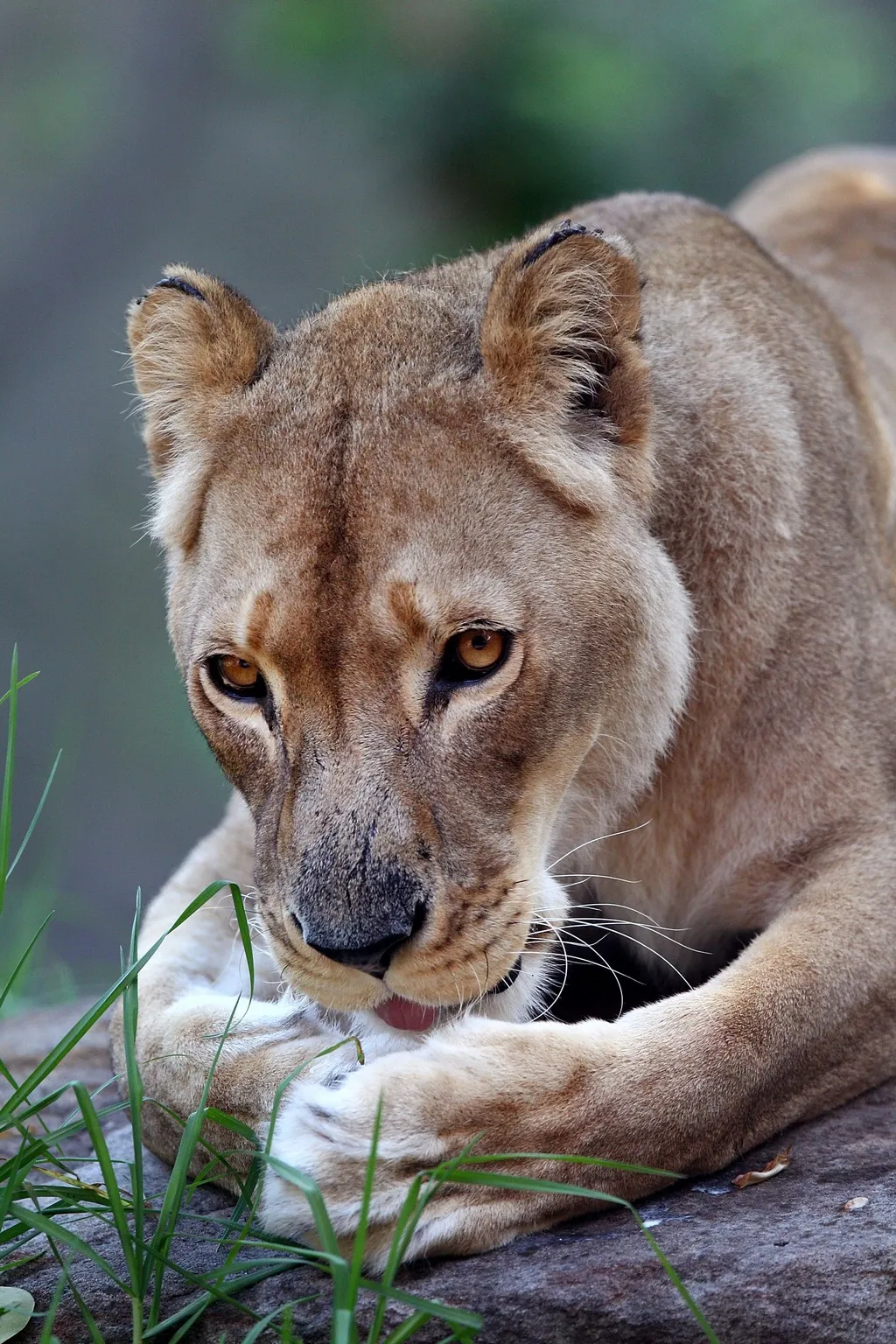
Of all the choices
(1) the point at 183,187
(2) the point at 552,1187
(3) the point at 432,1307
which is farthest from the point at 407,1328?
(1) the point at 183,187

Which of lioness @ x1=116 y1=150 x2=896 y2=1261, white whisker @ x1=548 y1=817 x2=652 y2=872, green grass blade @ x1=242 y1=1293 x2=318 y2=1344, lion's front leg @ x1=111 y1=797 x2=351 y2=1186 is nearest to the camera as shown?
green grass blade @ x1=242 y1=1293 x2=318 y2=1344

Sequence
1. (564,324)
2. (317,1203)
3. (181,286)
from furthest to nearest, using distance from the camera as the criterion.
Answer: (181,286), (564,324), (317,1203)

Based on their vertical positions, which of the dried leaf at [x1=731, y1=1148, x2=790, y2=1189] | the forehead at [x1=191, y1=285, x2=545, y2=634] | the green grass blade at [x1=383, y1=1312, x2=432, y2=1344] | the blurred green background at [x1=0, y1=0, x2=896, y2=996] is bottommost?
the dried leaf at [x1=731, y1=1148, x2=790, y2=1189]

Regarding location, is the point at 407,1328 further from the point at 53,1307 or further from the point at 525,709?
the point at 525,709

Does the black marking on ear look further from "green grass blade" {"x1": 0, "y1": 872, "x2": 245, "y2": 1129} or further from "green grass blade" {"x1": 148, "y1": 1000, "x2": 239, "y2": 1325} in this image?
"green grass blade" {"x1": 148, "y1": 1000, "x2": 239, "y2": 1325}

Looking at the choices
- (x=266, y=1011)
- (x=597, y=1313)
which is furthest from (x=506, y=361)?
(x=597, y=1313)

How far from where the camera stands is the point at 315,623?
2.53m

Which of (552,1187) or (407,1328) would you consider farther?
(552,1187)

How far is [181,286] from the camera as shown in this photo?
2896 mm

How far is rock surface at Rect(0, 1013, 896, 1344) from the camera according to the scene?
216 cm

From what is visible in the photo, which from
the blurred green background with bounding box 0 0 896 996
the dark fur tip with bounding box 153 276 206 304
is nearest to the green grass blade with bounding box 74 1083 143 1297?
the dark fur tip with bounding box 153 276 206 304

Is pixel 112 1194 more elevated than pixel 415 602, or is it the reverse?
pixel 415 602

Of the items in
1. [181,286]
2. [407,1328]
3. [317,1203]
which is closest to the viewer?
[407,1328]

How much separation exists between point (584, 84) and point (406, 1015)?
276 inches
